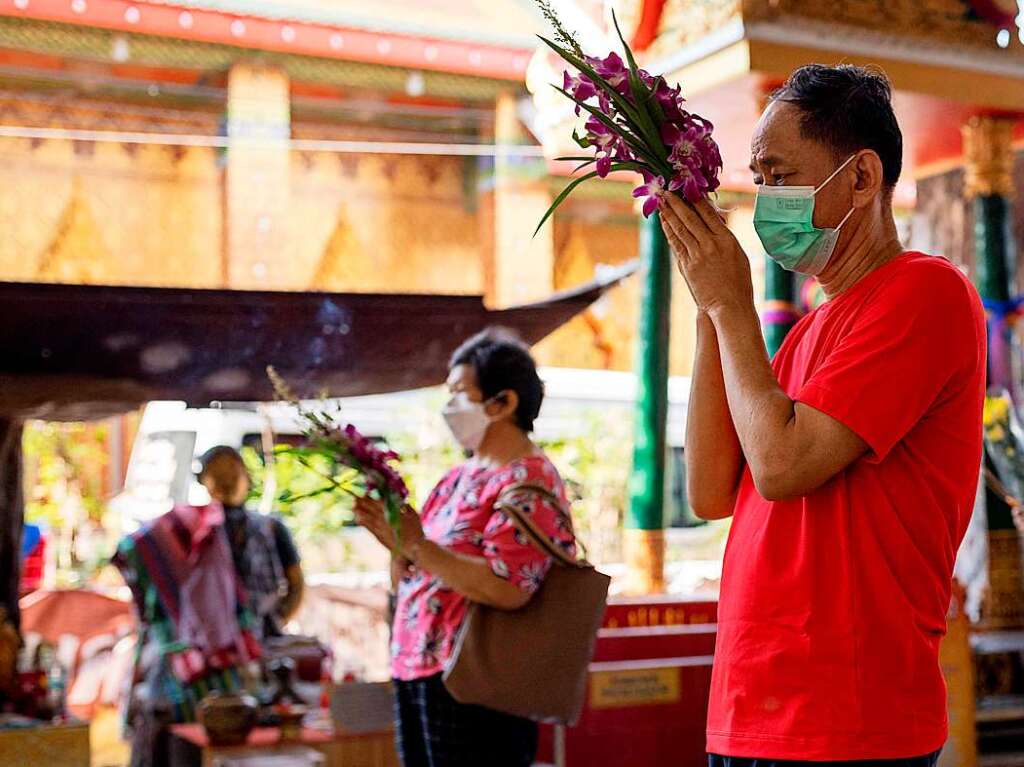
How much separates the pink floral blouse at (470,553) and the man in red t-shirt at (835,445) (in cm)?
138

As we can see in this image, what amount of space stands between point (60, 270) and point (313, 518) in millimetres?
3425

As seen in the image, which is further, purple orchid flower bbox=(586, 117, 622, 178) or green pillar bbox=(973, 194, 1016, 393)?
green pillar bbox=(973, 194, 1016, 393)

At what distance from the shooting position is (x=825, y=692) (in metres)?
1.40

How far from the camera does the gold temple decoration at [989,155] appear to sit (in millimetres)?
5574

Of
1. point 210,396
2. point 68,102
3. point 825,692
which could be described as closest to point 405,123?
point 68,102

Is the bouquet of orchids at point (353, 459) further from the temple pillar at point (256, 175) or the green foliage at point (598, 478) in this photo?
the temple pillar at point (256, 175)

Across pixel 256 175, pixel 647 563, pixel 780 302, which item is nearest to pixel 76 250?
pixel 256 175

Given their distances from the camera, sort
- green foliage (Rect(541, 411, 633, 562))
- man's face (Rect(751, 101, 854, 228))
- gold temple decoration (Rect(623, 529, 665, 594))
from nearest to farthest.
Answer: man's face (Rect(751, 101, 854, 228)), gold temple decoration (Rect(623, 529, 665, 594)), green foliage (Rect(541, 411, 633, 562))

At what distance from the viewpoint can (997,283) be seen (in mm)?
5730

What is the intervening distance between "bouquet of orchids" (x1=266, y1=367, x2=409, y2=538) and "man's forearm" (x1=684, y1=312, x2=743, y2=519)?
1364 millimetres

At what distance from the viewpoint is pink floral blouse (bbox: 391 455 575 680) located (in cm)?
291

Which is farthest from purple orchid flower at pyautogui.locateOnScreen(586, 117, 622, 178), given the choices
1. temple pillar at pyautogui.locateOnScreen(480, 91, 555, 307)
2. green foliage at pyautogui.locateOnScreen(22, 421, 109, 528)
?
temple pillar at pyautogui.locateOnScreen(480, 91, 555, 307)

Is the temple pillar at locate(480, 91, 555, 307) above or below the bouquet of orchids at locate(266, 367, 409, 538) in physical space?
above

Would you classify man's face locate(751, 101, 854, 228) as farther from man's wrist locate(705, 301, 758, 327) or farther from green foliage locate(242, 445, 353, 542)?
green foliage locate(242, 445, 353, 542)
